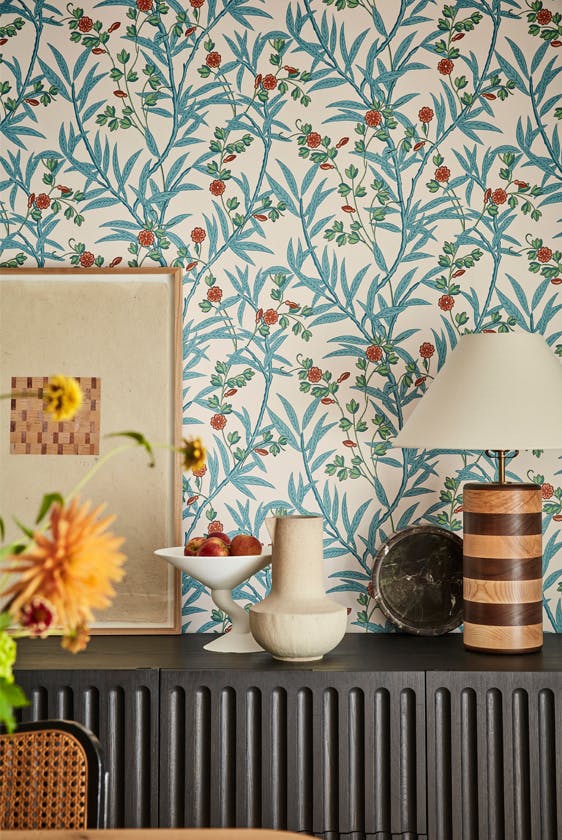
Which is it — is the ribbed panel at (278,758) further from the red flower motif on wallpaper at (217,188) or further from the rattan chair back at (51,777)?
the red flower motif on wallpaper at (217,188)

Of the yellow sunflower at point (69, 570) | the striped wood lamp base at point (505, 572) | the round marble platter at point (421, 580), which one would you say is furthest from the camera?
the round marble platter at point (421, 580)

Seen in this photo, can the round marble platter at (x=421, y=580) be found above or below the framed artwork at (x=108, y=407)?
below

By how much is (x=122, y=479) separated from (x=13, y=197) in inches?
30.9

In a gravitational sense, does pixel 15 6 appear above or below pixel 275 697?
above

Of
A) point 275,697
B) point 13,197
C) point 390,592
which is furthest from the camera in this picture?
point 13,197

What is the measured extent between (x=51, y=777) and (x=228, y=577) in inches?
26.1

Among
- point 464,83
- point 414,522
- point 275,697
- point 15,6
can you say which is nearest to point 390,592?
point 414,522

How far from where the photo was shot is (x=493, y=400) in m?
1.86

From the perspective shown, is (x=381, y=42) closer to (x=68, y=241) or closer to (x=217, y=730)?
(x=68, y=241)

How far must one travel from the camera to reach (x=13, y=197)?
2.27 metres

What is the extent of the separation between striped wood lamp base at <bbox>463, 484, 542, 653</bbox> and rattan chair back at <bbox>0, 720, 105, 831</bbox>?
915mm

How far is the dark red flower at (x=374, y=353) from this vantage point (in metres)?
2.23

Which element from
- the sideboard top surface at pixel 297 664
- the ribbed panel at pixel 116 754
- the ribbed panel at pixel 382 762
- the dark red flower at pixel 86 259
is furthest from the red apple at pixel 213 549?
the dark red flower at pixel 86 259

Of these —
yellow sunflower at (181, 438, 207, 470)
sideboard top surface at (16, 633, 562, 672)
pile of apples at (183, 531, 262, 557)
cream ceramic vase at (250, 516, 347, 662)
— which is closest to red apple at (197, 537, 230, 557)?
pile of apples at (183, 531, 262, 557)
